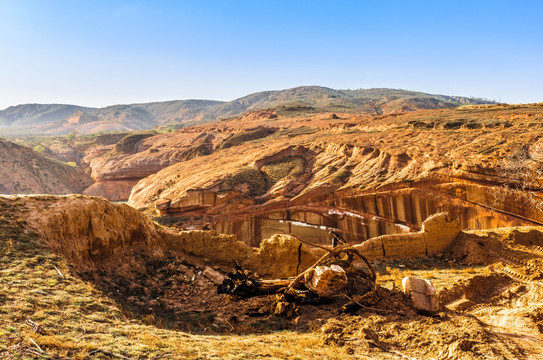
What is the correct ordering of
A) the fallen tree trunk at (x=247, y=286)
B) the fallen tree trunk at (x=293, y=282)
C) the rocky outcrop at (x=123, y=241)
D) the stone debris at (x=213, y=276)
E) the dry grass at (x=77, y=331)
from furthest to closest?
the stone debris at (x=213, y=276)
the rocky outcrop at (x=123, y=241)
the fallen tree trunk at (x=247, y=286)
the fallen tree trunk at (x=293, y=282)
the dry grass at (x=77, y=331)

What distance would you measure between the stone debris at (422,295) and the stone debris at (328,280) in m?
1.56

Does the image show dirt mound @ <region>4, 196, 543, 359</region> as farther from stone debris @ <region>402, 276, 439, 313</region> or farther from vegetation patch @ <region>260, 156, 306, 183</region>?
vegetation patch @ <region>260, 156, 306, 183</region>

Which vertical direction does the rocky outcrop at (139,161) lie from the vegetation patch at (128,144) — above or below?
below

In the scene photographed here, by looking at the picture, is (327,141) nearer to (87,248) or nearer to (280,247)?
(280,247)

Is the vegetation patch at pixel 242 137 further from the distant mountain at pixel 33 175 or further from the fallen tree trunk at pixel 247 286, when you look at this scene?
the fallen tree trunk at pixel 247 286

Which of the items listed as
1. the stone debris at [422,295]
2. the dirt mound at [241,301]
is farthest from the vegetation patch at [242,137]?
the stone debris at [422,295]

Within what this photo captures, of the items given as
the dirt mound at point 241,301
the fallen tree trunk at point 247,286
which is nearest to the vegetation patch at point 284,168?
the dirt mound at point 241,301

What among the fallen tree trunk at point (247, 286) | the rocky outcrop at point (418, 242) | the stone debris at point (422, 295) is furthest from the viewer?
the rocky outcrop at point (418, 242)

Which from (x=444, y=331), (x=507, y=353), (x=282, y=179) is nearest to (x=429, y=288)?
(x=444, y=331)

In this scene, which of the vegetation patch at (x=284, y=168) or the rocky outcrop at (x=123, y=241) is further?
the vegetation patch at (x=284, y=168)

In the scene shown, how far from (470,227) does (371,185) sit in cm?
685

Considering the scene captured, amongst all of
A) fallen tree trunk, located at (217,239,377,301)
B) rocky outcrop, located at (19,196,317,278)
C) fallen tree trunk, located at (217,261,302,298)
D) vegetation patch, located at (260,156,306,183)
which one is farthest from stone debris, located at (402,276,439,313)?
vegetation patch, located at (260,156,306,183)

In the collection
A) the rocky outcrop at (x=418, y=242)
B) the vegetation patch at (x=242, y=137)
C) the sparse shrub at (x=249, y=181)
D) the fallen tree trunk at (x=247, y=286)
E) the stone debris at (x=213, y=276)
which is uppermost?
the vegetation patch at (x=242, y=137)

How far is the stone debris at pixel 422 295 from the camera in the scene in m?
6.83
